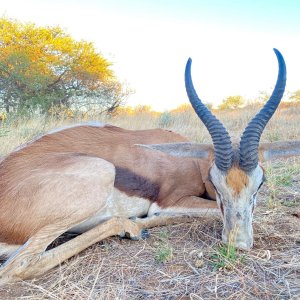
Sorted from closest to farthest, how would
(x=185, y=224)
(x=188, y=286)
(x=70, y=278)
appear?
(x=188, y=286) < (x=70, y=278) < (x=185, y=224)

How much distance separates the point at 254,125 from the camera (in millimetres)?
3881

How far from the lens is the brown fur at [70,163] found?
3666 millimetres

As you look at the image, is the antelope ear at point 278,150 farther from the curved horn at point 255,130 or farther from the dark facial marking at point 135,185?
the dark facial marking at point 135,185

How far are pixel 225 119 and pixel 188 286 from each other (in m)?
13.1

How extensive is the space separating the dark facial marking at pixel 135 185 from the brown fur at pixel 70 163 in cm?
1

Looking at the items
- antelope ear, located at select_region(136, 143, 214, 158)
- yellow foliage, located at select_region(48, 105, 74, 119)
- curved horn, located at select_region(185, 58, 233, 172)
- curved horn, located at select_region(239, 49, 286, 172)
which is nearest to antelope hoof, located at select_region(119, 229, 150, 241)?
antelope ear, located at select_region(136, 143, 214, 158)

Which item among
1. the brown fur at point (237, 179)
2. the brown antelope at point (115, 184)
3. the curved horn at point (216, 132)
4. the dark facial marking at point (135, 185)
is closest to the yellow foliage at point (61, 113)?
the brown antelope at point (115, 184)

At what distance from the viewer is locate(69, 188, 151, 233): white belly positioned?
4270 mm

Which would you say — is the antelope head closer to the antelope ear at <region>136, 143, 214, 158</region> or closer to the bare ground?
the bare ground

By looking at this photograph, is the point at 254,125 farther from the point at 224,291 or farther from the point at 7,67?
the point at 7,67

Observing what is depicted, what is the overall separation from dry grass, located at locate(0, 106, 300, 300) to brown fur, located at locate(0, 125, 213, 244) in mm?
464

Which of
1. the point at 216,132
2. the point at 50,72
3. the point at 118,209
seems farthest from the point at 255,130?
the point at 50,72

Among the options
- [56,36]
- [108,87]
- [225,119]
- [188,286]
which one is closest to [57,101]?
[108,87]

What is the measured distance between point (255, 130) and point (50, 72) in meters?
20.4
